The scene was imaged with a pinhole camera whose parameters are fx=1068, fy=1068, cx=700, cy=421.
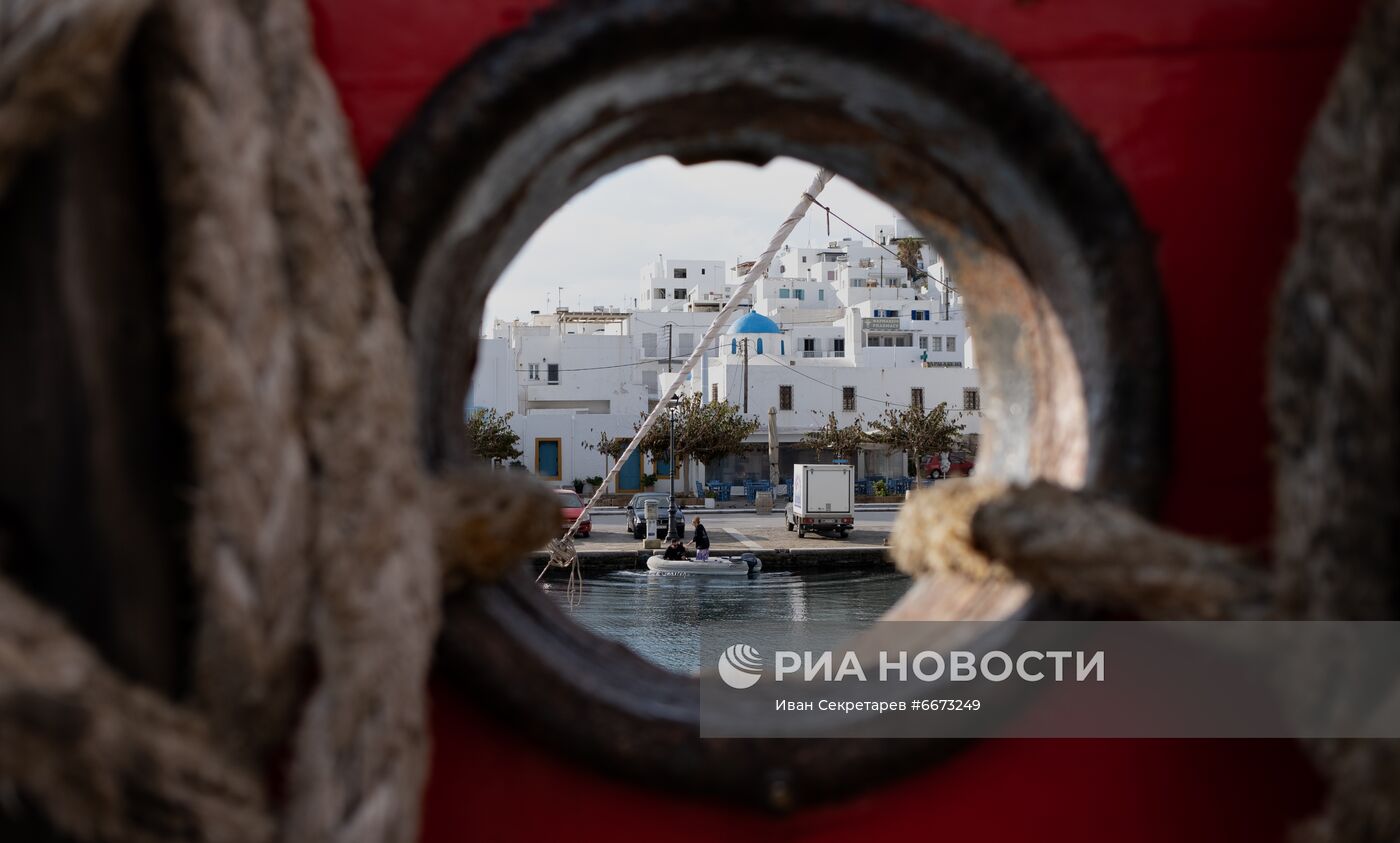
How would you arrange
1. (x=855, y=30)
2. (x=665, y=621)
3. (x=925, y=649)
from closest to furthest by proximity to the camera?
(x=855, y=30), (x=925, y=649), (x=665, y=621)

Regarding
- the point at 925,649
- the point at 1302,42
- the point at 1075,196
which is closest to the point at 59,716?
the point at 925,649

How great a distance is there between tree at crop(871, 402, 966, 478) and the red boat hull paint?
76.4 feet

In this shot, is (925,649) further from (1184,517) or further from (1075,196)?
(1075,196)

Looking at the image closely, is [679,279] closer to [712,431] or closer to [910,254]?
[910,254]

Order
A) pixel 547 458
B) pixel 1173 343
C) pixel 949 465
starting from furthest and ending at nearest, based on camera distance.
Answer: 1. pixel 547 458
2. pixel 949 465
3. pixel 1173 343

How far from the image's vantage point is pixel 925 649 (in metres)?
1.49

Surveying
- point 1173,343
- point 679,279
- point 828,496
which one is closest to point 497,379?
point 828,496

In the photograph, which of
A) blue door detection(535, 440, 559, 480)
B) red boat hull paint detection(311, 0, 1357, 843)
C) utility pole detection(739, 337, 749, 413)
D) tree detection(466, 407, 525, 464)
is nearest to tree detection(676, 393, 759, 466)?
utility pole detection(739, 337, 749, 413)

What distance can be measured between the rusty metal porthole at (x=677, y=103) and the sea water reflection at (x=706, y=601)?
459 inches

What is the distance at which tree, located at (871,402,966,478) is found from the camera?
24.9m

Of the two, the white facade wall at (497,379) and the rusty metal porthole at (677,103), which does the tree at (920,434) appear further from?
the rusty metal porthole at (677,103)

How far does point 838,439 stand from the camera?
86.4ft

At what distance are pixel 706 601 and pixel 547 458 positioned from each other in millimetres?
15228

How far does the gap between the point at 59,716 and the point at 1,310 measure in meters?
0.34
